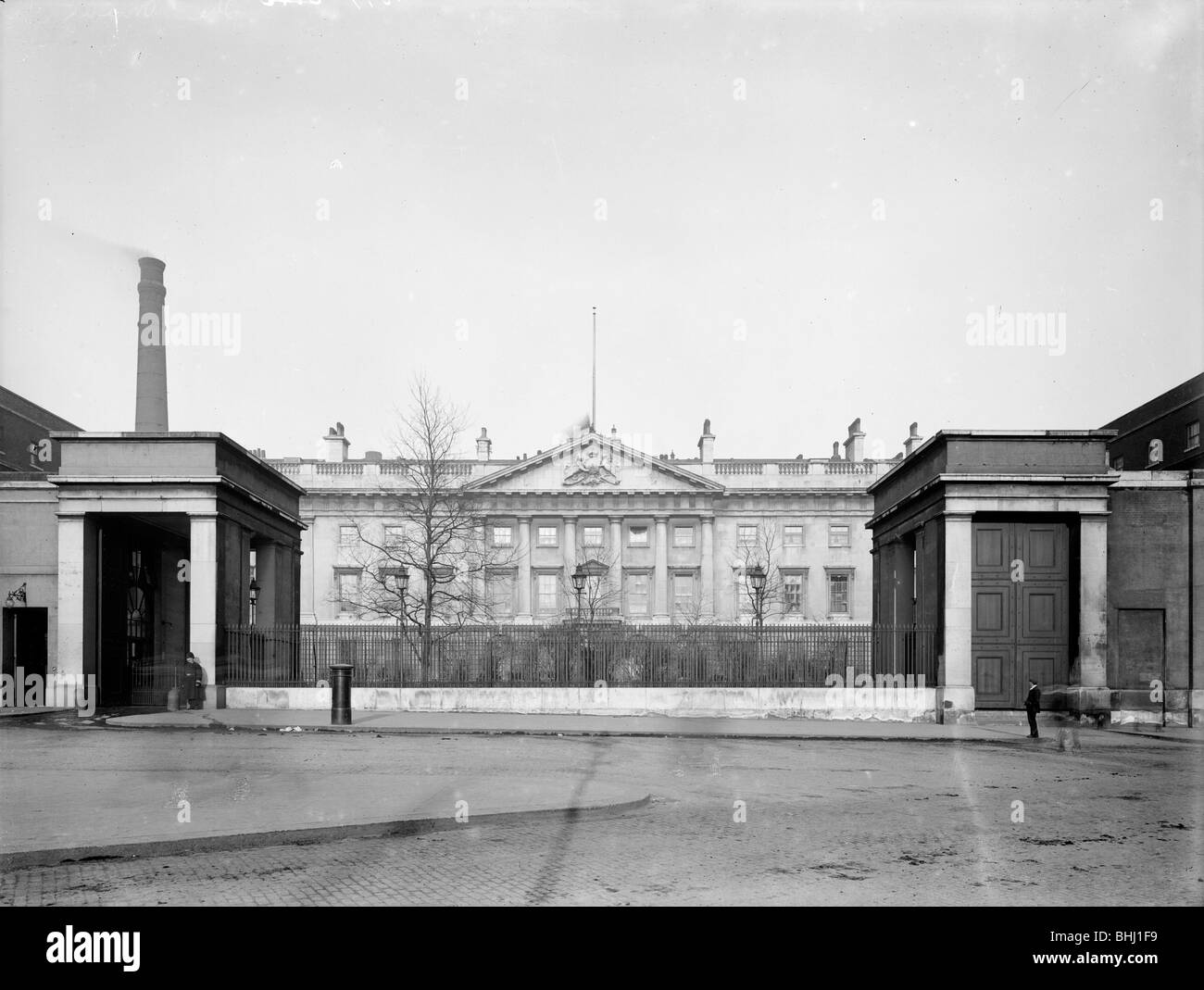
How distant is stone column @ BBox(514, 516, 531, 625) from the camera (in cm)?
6044

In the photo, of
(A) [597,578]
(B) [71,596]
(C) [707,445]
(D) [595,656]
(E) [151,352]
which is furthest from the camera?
(C) [707,445]

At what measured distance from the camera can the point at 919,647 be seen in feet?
83.9

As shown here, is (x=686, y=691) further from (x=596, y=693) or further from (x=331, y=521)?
(x=331, y=521)

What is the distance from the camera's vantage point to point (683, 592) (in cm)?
6178

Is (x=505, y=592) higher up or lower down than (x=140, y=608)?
lower down

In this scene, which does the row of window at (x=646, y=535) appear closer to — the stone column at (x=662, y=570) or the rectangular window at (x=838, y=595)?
the stone column at (x=662, y=570)

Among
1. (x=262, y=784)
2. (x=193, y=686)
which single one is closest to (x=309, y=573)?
(x=193, y=686)

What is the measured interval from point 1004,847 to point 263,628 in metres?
20.0

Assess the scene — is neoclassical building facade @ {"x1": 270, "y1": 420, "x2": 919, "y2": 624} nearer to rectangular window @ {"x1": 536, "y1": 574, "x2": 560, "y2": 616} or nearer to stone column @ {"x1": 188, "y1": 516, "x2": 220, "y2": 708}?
rectangular window @ {"x1": 536, "y1": 574, "x2": 560, "y2": 616}

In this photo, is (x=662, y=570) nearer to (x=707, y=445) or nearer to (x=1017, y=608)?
(x=707, y=445)

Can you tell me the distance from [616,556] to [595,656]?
113 ft
